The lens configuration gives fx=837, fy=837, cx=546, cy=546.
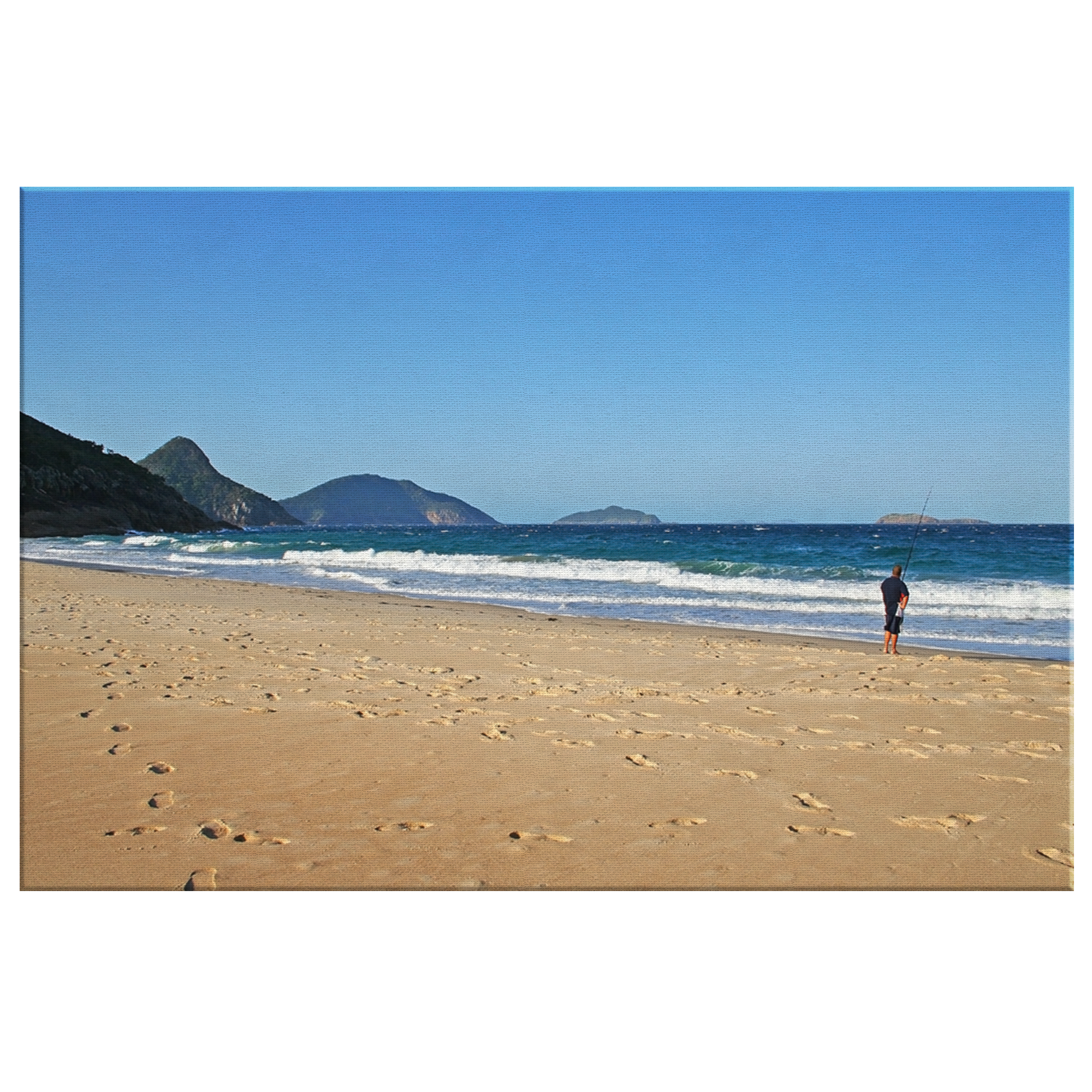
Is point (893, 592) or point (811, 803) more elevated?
point (893, 592)

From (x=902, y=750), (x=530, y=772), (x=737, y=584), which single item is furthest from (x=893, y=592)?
(x=737, y=584)

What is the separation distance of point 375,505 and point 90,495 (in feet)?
36.6

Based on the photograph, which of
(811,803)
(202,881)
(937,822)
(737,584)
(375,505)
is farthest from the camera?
(375,505)

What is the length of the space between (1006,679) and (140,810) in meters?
6.36

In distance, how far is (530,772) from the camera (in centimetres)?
405

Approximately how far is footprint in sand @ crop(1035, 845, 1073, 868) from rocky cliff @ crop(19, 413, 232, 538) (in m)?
4.94

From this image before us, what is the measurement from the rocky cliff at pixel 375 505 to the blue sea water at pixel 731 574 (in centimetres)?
132

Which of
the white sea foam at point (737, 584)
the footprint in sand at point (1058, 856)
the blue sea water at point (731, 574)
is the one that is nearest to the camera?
the footprint in sand at point (1058, 856)

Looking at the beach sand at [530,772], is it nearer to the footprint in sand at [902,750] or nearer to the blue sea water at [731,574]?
the footprint in sand at [902,750]

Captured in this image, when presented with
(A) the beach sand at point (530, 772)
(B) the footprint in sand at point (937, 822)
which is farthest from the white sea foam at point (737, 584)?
(B) the footprint in sand at point (937, 822)

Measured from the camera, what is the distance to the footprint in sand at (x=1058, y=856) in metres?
3.27

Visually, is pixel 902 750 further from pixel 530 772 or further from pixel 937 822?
pixel 530 772

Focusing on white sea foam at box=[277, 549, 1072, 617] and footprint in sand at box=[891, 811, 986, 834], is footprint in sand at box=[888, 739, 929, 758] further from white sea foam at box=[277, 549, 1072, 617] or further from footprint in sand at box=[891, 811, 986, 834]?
white sea foam at box=[277, 549, 1072, 617]
